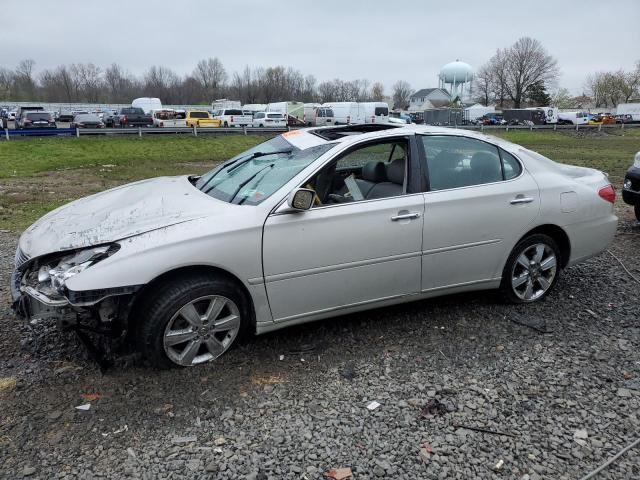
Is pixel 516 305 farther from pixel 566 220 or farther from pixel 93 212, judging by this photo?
pixel 93 212

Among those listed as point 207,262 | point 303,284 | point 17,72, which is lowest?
point 303,284

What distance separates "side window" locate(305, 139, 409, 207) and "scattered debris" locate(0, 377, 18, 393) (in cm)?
236

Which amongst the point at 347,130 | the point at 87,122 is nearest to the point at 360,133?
the point at 347,130

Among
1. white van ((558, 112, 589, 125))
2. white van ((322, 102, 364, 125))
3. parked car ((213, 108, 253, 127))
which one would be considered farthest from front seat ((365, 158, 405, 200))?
white van ((558, 112, 589, 125))

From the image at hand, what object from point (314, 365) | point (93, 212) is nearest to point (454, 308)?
point (314, 365)

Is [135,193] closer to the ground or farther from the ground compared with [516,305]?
farther from the ground

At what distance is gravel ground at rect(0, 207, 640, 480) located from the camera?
2.66m

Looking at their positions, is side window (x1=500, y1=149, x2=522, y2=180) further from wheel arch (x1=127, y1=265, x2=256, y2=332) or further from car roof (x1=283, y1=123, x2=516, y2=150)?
wheel arch (x1=127, y1=265, x2=256, y2=332)

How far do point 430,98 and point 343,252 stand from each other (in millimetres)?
120371

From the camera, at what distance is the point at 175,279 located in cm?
326

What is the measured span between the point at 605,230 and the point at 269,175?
3198mm

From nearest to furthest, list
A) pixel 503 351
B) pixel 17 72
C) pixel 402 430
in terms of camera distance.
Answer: pixel 402 430, pixel 503 351, pixel 17 72

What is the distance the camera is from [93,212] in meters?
3.82

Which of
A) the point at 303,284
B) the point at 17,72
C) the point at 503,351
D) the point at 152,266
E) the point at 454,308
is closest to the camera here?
the point at 152,266
